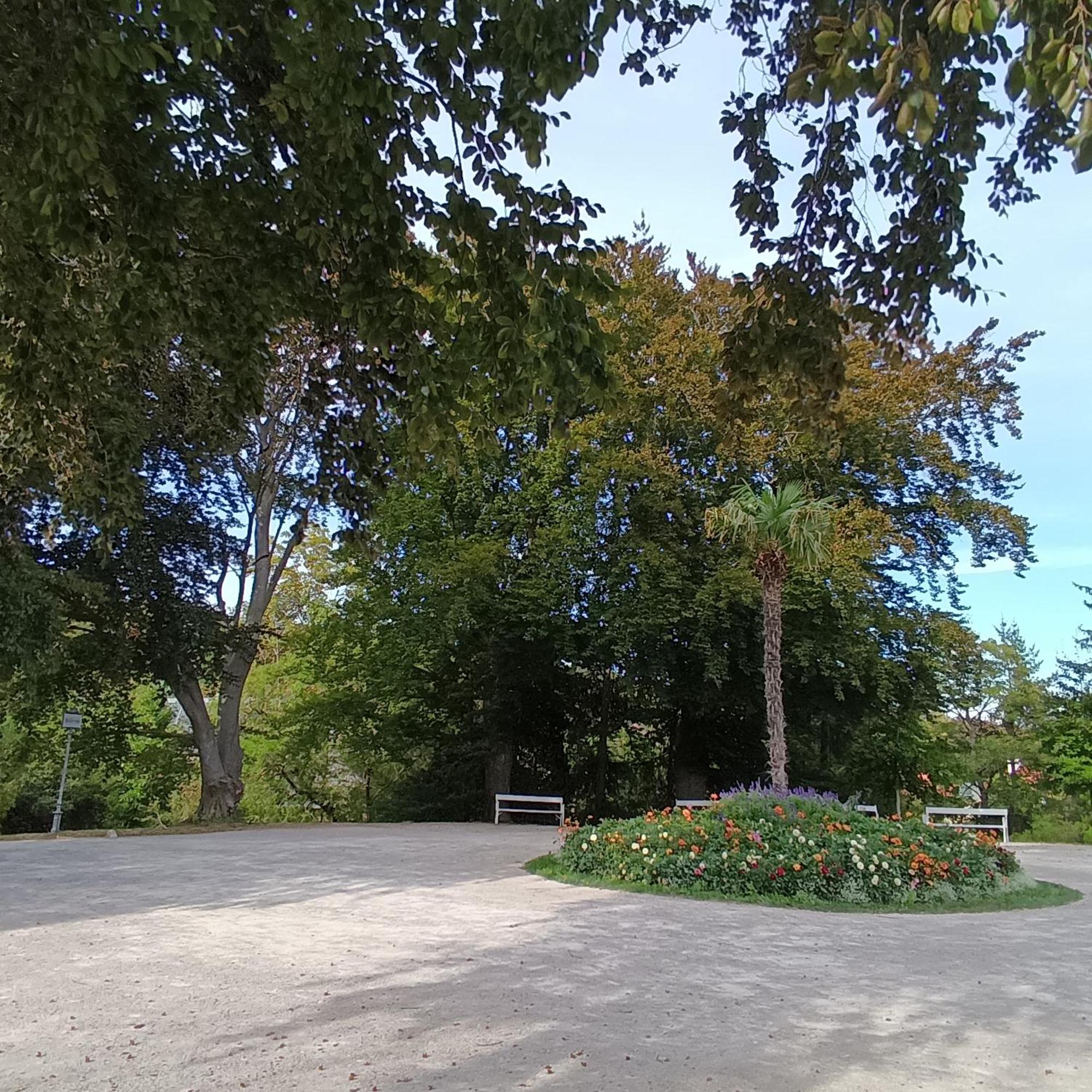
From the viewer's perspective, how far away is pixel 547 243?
377 centimetres

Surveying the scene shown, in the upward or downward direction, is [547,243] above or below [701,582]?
below

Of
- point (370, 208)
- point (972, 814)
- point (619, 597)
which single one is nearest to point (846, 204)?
point (370, 208)

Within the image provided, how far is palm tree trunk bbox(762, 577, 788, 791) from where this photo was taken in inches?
461

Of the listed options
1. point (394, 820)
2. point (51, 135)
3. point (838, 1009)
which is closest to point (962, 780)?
point (394, 820)

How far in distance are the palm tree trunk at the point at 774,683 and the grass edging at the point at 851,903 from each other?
3038mm

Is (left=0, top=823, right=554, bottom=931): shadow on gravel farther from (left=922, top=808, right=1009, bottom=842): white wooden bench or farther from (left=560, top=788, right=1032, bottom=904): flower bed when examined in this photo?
(left=922, top=808, right=1009, bottom=842): white wooden bench

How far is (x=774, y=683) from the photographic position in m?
12.1

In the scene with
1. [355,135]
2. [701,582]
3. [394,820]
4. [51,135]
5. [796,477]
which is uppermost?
[796,477]

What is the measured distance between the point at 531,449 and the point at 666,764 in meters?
8.92

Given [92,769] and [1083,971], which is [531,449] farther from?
[1083,971]

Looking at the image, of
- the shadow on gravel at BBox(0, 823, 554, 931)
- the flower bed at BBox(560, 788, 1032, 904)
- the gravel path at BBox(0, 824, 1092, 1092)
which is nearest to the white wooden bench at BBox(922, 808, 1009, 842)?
the flower bed at BBox(560, 788, 1032, 904)

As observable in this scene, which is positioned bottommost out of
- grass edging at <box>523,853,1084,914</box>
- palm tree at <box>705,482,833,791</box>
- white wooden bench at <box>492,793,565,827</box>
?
grass edging at <box>523,853,1084,914</box>

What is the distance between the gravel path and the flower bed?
0.69 metres

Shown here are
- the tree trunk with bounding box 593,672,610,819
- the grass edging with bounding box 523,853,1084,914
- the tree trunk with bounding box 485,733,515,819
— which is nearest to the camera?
the grass edging with bounding box 523,853,1084,914
